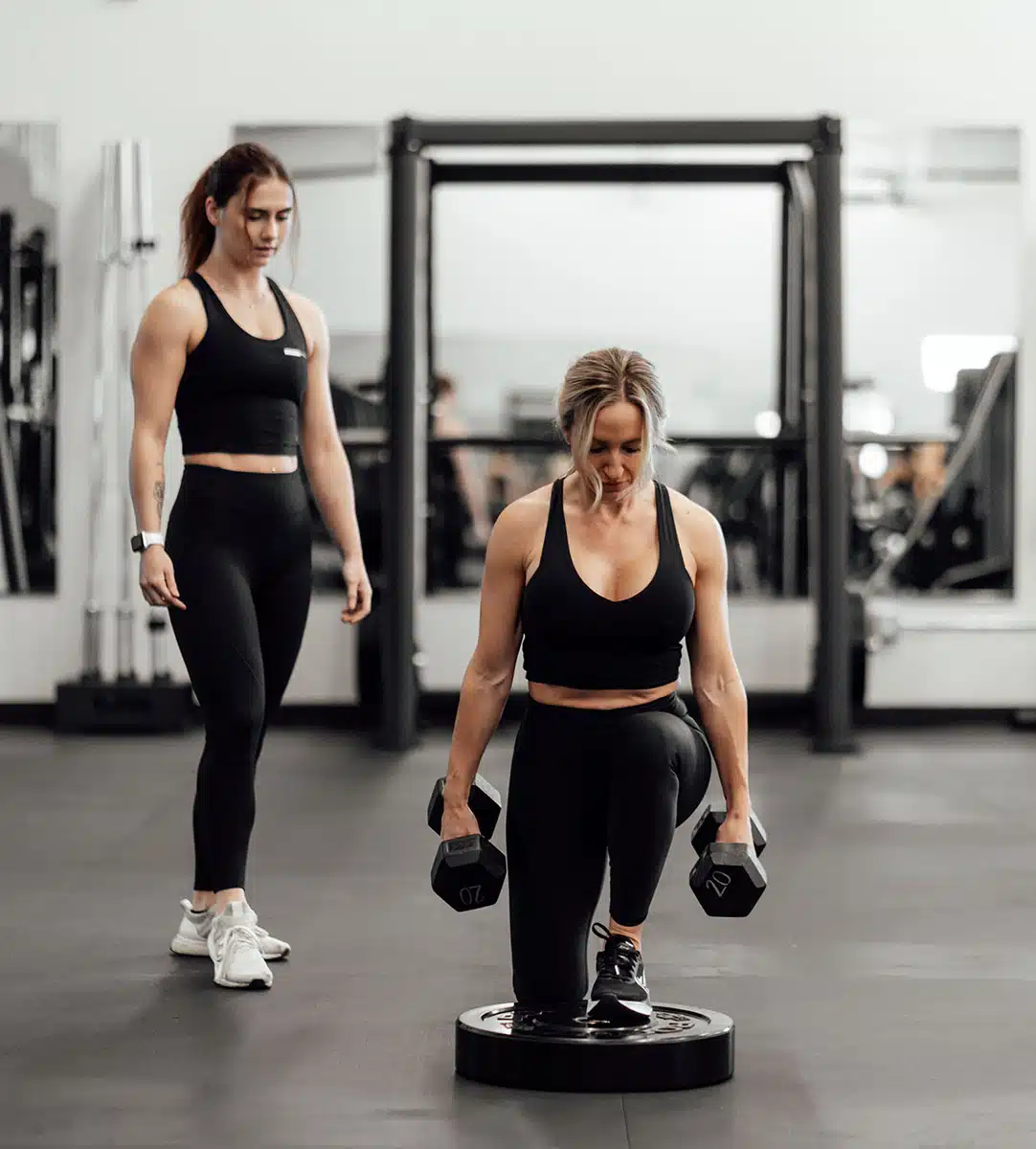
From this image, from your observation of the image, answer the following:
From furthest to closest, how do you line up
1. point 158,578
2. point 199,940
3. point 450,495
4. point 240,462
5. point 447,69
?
point 450,495 → point 447,69 → point 199,940 → point 240,462 → point 158,578

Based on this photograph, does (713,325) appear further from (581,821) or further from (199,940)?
(581,821)

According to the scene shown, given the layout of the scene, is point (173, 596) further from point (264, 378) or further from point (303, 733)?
point (303, 733)

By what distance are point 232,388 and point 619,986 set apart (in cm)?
127

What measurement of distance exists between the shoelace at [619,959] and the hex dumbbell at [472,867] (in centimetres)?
16

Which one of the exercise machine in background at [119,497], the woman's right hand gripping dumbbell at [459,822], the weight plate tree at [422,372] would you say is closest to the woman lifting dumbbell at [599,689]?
the woman's right hand gripping dumbbell at [459,822]

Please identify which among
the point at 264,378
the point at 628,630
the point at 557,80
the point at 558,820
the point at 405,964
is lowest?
the point at 405,964

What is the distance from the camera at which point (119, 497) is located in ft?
23.5

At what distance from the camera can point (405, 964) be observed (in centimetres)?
332

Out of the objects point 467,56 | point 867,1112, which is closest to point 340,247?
point 467,56

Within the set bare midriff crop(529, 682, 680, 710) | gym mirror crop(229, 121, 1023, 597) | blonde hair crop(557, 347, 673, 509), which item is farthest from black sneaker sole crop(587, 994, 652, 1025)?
gym mirror crop(229, 121, 1023, 597)

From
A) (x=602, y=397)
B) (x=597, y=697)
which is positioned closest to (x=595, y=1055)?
(x=597, y=697)

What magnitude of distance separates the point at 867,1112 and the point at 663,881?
1666mm

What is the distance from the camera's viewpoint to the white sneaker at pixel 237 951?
3.12 m

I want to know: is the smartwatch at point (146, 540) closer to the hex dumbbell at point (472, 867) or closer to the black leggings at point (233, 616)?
the black leggings at point (233, 616)
